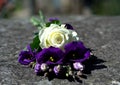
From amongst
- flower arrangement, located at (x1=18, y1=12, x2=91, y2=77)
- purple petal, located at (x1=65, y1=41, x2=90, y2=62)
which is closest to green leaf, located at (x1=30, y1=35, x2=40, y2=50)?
flower arrangement, located at (x1=18, y1=12, x2=91, y2=77)

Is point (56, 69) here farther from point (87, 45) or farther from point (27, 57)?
point (87, 45)

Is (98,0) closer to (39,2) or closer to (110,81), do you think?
(39,2)

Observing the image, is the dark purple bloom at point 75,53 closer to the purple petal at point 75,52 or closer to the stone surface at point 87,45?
the purple petal at point 75,52

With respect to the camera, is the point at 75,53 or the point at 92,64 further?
the point at 92,64

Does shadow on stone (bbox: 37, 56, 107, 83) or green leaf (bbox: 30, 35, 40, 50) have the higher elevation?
green leaf (bbox: 30, 35, 40, 50)

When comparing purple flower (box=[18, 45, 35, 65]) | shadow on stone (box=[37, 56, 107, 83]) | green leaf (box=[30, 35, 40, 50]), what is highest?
green leaf (box=[30, 35, 40, 50])

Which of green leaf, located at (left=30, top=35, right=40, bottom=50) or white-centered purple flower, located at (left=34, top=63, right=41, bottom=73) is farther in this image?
green leaf, located at (left=30, top=35, right=40, bottom=50)

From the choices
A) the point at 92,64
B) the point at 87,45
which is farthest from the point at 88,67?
the point at 87,45

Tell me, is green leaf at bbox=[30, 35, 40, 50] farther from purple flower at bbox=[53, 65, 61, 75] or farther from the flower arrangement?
purple flower at bbox=[53, 65, 61, 75]
